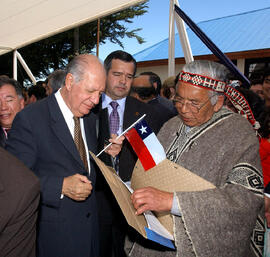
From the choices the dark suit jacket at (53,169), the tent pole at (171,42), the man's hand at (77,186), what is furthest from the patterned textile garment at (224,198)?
the tent pole at (171,42)

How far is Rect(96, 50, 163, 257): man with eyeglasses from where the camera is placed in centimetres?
257

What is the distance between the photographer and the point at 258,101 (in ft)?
9.07

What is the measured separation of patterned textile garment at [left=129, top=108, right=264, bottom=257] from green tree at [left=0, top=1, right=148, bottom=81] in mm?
19050

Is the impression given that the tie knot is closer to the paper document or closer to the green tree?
the paper document

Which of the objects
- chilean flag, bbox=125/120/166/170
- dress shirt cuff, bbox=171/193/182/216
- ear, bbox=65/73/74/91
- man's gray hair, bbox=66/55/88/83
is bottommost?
dress shirt cuff, bbox=171/193/182/216

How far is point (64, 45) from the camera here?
20.5m

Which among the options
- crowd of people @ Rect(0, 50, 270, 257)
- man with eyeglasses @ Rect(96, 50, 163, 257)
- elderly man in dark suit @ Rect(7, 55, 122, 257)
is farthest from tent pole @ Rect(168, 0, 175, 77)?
elderly man in dark suit @ Rect(7, 55, 122, 257)

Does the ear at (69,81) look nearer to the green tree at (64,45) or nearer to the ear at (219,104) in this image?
the ear at (219,104)

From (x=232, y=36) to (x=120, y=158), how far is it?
15.3 m

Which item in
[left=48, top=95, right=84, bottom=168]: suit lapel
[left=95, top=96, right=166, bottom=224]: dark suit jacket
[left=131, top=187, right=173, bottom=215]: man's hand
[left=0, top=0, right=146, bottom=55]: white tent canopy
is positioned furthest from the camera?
[left=0, top=0, right=146, bottom=55]: white tent canopy

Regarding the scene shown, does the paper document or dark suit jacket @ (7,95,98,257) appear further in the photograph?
dark suit jacket @ (7,95,98,257)

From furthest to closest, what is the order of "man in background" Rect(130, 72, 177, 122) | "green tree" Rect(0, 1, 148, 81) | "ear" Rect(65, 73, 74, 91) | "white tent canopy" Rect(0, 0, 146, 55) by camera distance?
"green tree" Rect(0, 1, 148, 81)
"white tent canopy" Rect(0, 0, 146, 55)
"man in background" Rect(130, 72, 177, 122)
"ear" Rect(65, 73, 74, 91)

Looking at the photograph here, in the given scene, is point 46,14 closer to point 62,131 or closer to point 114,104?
point 114,104

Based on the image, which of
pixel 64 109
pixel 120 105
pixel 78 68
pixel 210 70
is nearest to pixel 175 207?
pixel 210 70
